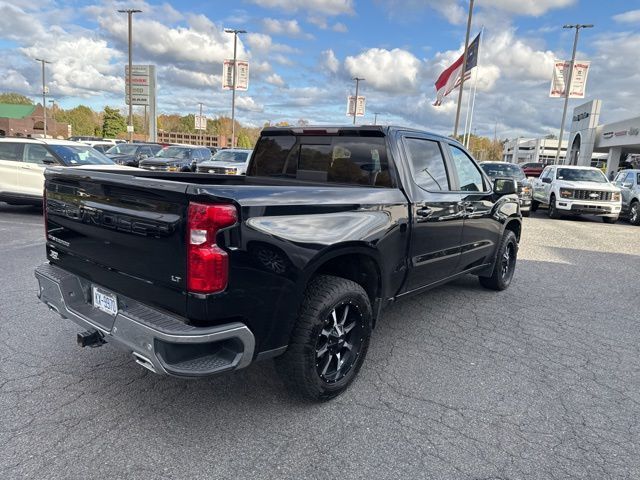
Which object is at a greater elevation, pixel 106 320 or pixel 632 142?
pixel 632 142

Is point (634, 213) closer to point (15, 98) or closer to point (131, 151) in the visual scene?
point (131, 151)

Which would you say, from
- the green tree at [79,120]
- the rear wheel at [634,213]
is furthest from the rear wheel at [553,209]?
the green tree at [79,120]

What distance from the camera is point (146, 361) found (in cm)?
237

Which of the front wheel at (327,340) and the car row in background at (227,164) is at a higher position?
the car row in background at (227,164)

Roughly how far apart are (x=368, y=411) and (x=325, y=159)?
2155mm

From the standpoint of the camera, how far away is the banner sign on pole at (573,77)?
95.6 ft

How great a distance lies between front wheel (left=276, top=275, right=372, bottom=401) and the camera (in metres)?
2.81

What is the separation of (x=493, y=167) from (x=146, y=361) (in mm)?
16642

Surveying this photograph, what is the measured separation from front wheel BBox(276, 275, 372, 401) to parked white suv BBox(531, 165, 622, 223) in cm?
1317

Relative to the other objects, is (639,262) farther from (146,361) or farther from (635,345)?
(146,361)

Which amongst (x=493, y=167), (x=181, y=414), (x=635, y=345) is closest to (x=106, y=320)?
(x=181, y=414)

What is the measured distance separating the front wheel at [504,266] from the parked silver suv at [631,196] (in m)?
11.1

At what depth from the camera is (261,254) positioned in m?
2.48

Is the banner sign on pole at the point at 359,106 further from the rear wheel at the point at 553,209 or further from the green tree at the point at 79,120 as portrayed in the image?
the green tree at the point at 79,120
